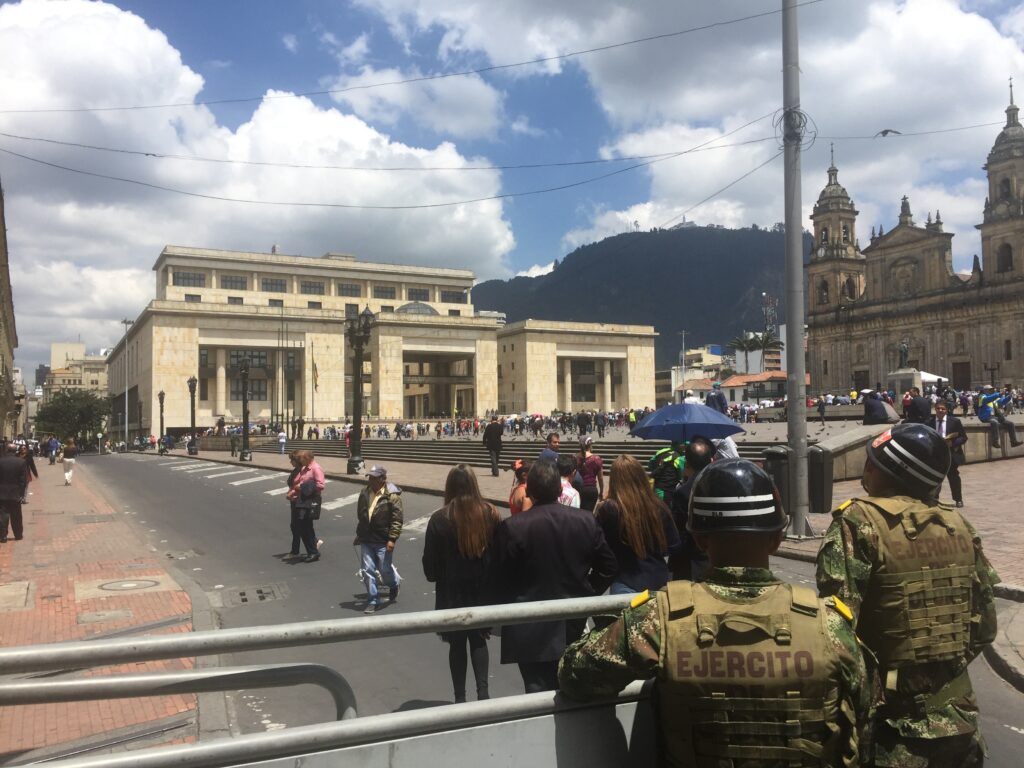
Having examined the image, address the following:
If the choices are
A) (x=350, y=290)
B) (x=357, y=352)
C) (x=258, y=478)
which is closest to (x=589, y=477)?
(x=357, y=352)

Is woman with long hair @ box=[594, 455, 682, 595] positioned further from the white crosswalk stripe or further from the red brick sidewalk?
the white crosswalk stripe

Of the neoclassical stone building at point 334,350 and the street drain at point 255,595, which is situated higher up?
the neoclassical stone building at point 334,350

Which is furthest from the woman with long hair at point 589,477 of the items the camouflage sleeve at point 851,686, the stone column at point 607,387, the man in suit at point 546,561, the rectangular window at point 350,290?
the rectangular window at point 350,290

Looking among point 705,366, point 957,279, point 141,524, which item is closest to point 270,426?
point 141,524

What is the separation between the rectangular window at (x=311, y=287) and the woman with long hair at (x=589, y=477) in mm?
85074

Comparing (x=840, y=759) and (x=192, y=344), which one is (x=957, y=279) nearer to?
(x=192, y=344)

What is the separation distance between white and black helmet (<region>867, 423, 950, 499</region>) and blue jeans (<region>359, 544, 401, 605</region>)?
612cm

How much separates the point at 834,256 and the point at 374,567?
8428cm

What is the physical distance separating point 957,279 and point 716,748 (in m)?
79.7

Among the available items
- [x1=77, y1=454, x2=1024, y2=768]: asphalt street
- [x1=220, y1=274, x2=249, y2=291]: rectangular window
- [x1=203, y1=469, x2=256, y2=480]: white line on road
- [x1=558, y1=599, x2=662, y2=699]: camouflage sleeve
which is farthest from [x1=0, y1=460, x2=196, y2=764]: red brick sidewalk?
[x1=220, y1=274, x2=249, y2=291]: rectangular window

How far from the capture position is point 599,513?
15.5 ft

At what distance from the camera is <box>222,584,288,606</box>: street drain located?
8.68 meters

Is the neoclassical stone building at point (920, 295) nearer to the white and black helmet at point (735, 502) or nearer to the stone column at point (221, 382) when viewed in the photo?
the stone column at point (221, 382)

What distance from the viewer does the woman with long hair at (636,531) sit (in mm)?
4520
